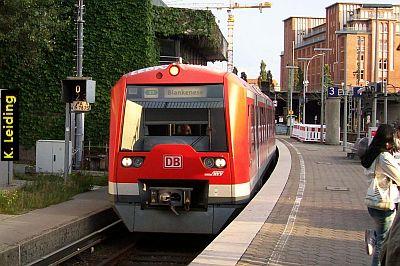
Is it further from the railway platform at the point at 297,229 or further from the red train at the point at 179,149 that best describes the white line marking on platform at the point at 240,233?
the red train at the point at 179,149

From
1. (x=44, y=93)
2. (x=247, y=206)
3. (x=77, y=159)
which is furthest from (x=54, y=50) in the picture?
(x=247, y=206)

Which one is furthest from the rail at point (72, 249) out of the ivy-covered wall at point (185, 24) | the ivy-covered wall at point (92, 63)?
the ivy-covered wall at point (185, 24)

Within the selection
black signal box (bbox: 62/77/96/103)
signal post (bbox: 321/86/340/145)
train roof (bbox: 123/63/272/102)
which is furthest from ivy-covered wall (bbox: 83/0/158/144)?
signal post (bbox: 321/86/340/145)

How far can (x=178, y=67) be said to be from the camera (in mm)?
10266

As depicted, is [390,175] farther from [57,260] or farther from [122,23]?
[122,23]

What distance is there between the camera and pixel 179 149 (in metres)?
9.70

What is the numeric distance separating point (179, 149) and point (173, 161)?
0.71 feet

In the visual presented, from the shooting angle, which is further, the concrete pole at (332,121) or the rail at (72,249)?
the concrete pole at (332,121)

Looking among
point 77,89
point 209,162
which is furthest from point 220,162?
point 77,89

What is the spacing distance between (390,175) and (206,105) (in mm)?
4420

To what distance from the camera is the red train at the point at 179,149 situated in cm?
973

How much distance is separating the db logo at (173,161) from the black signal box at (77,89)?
5.22 metres

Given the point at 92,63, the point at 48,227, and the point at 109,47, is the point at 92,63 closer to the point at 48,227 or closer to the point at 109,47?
the point at 109,47

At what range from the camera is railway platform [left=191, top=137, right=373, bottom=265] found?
271 inches
